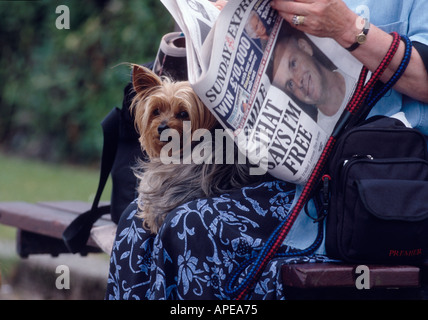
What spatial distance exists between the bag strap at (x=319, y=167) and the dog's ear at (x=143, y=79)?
554 mm

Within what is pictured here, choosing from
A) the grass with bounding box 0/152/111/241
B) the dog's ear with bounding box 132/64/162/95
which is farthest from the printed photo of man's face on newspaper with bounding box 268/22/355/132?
the grass with bounding box 0/152/111/241

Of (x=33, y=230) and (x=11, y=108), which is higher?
(x=11, y=108)

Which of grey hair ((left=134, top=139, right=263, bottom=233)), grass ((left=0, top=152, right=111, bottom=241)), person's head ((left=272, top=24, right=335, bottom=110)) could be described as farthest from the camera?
grass ((left=0, top=152, right=111, bottom=241))

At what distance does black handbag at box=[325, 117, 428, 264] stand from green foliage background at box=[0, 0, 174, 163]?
4.45 m

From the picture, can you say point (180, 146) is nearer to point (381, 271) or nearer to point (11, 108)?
point (381, 271)

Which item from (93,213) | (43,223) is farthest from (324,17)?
(43,223)

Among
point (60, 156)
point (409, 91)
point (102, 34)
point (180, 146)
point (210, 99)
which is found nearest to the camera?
point (210, 99)

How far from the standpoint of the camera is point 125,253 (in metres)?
2.00

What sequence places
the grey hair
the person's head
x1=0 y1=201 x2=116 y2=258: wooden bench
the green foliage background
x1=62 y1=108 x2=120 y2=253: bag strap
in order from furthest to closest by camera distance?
Answer: 1. the green foliage background
2. x1=0 y1=201 x2=116 y2=258: wooden bench
3. x1=62 y1=108 x2=120 y2=253: bag strap
4. the grey hair
5. the person's head

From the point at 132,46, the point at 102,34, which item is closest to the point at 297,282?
the point at 132,46

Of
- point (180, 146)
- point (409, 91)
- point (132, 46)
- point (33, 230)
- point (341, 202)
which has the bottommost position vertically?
point (33, 230)

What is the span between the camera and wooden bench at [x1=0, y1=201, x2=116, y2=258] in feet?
9.36

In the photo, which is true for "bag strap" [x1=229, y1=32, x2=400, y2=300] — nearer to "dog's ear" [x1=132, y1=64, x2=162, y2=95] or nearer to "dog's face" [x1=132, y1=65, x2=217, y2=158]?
"dog's face" [x1=132, y1=65, x2=217, y2=158]

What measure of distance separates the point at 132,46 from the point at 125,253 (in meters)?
4.65
